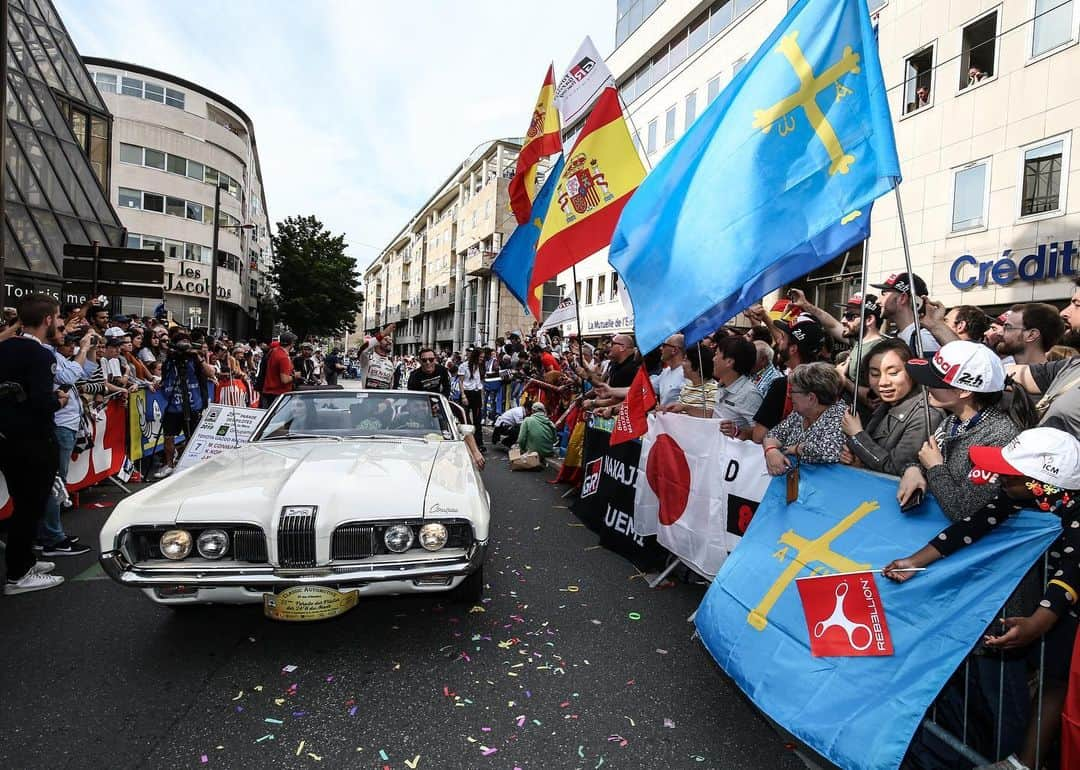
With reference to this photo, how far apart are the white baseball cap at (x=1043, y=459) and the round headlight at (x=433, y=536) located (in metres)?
2.48

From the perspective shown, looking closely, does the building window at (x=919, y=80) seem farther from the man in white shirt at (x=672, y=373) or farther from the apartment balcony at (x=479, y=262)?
the apartment balcony at (x=479, y=262)

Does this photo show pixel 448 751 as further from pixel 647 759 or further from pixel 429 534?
pixel 429 534

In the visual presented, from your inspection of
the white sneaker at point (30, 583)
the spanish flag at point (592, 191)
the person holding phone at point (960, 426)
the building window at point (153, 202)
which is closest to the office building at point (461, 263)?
the building window at point (153, 202)

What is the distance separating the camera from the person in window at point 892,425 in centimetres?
309

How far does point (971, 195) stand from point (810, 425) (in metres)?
13.9

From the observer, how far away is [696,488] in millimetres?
4656

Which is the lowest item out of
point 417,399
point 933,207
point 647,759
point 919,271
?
point 647,759

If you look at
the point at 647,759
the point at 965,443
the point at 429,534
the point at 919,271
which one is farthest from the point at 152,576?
the point at 919,271

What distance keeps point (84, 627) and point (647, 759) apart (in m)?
3.38

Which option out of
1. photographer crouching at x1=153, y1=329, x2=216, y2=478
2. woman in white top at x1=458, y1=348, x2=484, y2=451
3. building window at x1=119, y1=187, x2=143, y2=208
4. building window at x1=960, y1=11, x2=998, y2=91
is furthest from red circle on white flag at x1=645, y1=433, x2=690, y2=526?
building window at x1=119, y1=187, x2=143, y2=208

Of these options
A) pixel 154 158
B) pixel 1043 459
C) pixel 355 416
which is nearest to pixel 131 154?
pixel 154 158

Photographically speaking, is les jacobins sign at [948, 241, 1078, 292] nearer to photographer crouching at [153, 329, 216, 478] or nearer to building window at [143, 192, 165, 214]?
photographer crouching at [153, 329, 216, 478]

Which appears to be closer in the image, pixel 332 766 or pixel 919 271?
pixel 332 766

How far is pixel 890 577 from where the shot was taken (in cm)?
242
